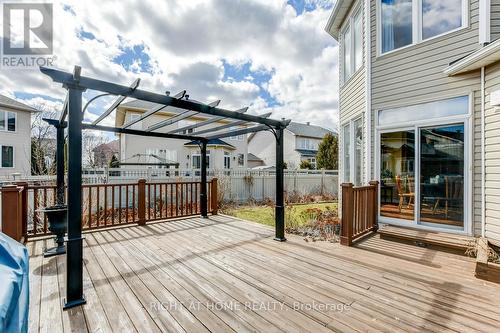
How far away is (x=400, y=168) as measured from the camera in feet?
16.8

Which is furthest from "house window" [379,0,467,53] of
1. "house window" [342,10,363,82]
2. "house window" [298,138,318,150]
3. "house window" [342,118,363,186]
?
"house window" [298,138,318,150]

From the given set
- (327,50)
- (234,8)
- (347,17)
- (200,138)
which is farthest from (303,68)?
(200,138)

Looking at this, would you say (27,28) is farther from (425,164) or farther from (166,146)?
(425,164)

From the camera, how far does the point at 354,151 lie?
6293 millimetres

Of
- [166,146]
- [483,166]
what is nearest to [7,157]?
[166,146]

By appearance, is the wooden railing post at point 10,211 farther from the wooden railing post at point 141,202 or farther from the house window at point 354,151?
the house window at point 354,151

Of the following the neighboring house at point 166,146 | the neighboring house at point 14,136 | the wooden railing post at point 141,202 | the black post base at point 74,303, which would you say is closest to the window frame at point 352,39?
the wooden railing post at point 141,202

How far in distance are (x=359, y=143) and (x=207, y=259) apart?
4.62 meters

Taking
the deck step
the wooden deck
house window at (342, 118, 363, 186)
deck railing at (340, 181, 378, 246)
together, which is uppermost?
house window at (342, 118, 363, 186)

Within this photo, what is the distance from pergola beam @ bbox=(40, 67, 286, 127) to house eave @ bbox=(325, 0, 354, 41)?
4.42m

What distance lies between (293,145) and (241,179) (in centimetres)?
1665

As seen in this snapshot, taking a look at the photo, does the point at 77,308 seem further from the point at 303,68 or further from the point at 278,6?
the point at 303,68

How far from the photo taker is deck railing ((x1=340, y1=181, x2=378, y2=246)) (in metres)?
4.17

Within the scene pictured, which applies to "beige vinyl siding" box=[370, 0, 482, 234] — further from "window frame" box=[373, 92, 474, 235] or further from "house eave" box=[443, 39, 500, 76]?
"house eave" box=[443, 39, 500, 76]
